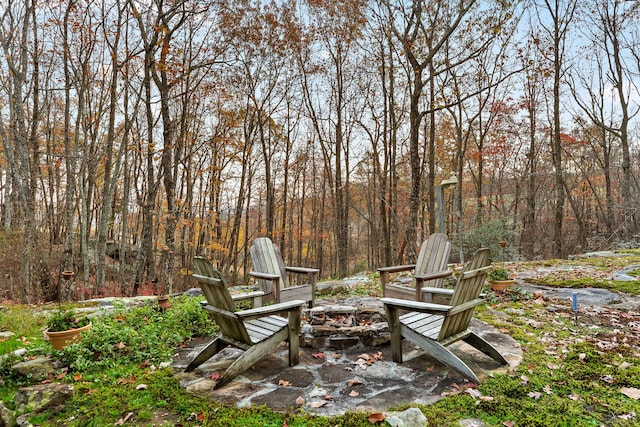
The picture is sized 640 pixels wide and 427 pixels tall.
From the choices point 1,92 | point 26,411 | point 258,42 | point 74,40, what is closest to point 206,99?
point 258,42

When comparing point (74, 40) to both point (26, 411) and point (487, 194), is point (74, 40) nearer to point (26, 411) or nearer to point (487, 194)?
point (26, 411)

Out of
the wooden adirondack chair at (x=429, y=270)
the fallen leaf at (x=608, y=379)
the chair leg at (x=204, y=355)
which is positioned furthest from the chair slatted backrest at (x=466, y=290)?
the chair leg at (x=204, y=355)

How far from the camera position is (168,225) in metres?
7.27

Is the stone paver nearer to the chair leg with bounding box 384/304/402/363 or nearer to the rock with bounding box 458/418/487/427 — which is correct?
the chair leg with bounding box 384/304/402/363

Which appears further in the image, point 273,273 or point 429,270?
point 273,273

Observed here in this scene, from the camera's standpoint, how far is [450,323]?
248 cm

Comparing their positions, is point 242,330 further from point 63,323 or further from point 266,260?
point 266,260

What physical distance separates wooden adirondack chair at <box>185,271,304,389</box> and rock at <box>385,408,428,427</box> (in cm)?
102

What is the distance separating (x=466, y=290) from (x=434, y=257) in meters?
1.51

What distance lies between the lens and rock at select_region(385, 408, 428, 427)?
183cm

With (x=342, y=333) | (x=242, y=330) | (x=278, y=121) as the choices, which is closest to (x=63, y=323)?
(x=242, y=330)

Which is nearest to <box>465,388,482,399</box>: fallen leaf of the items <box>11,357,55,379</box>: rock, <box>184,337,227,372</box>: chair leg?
Answer: <box>184,337,227,372</box>: chair leg

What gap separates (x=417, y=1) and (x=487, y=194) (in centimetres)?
977

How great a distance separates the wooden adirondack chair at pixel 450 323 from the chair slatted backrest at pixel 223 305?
1.13 metres
